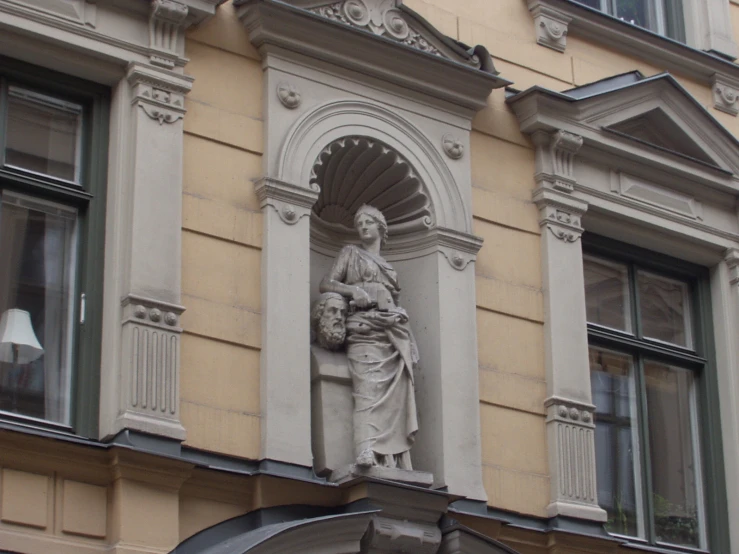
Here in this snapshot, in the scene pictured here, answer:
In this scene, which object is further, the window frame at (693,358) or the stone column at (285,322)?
→ the window frame at (693,358)

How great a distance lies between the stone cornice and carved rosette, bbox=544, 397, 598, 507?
2.25m

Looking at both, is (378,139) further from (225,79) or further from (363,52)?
(225,79)

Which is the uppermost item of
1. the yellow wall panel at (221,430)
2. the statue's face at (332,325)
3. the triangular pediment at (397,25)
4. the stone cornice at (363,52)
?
the triangular pediment at (397,25)

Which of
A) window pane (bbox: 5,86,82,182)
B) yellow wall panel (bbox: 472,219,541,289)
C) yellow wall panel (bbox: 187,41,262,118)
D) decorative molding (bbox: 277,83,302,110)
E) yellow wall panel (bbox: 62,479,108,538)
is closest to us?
yellow wall panel (bbox: 62,479,108,538)

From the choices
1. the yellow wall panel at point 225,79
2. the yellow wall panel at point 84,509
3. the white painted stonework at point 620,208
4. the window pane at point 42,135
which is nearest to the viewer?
the yellow wall panel at point 84,509

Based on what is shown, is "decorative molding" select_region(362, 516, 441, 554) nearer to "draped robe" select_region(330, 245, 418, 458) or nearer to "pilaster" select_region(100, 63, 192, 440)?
"draped robe" select_region(330, 245, 418, 458)

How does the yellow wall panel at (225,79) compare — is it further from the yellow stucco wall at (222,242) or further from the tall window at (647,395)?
the tall window at (647,395)

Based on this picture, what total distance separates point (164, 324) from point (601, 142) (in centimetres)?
411

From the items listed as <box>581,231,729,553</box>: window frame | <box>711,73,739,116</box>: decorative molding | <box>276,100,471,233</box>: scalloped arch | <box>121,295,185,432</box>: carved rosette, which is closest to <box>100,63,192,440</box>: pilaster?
<box>121,295,185,432</box>: carved rosette

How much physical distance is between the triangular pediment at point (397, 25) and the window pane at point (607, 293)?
5.69 feet

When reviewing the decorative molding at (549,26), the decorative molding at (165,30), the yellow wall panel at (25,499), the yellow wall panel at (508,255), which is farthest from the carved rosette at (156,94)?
the decorative molding at (549,26)

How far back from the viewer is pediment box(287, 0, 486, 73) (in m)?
12.4

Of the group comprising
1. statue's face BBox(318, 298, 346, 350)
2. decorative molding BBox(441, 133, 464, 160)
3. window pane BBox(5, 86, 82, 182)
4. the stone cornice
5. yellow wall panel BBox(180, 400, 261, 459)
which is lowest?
yellow wall panel BBox(180, 400, 261, 459)

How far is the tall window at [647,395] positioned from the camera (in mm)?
13016
